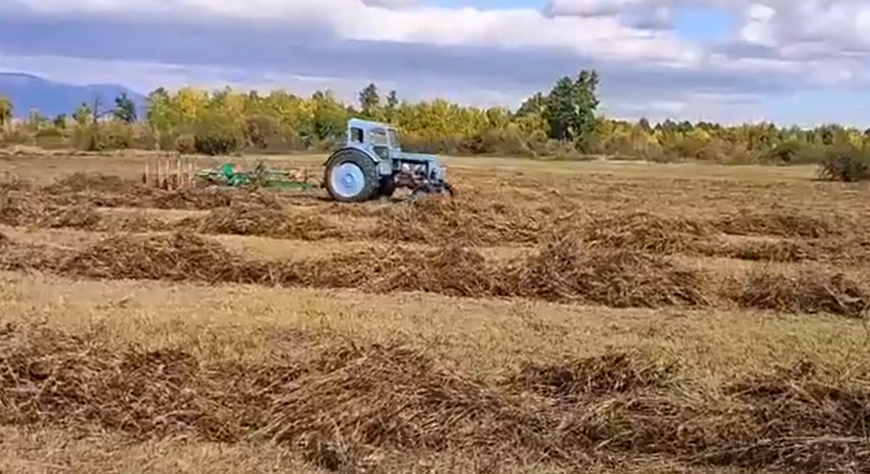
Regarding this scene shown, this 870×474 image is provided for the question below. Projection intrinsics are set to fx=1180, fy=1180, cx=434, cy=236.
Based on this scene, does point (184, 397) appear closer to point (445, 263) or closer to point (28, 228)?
point (445, 263)

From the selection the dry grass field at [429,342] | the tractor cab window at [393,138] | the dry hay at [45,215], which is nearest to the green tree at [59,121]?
the tractor cab window at [393,138]

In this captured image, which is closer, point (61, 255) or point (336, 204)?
point (61, 255)

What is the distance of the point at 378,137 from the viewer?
944 inches

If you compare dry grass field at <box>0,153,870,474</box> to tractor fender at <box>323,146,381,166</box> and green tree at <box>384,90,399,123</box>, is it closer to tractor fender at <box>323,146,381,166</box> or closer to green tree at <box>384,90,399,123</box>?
tractor fender at <box>323,146,381,166</box>

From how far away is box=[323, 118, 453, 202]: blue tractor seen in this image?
23047mm

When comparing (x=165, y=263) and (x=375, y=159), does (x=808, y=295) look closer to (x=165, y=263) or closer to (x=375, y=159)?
(x=165, y=263)

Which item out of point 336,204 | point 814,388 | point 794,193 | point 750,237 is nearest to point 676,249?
point 750,237

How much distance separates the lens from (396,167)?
23688 millimetres

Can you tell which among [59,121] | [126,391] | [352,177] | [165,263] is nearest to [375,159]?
[352,177]

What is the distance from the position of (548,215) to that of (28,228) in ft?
27.7

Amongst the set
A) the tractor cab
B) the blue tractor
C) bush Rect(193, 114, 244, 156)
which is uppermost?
the tractor cab

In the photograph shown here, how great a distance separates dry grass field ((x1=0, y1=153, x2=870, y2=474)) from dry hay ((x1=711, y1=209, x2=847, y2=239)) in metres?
0.07

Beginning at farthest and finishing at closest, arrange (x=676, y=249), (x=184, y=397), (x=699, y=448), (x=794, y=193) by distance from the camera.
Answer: (x=794, y=193) → (x=676, y=249) → (x=184, y=397) → (x=699, y=448)

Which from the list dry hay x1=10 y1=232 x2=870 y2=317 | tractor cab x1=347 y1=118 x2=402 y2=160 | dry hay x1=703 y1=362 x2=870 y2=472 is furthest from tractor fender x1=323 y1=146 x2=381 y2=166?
dry hay x1=703 y1=362 x2=870 y2=472
